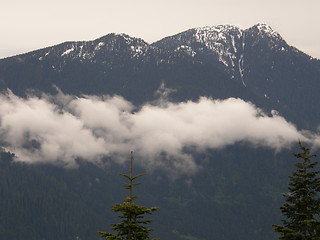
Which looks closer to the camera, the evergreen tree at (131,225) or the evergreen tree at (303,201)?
the evergreen tree at (131,225)

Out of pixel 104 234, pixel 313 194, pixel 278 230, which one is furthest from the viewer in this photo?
pixel 313 194

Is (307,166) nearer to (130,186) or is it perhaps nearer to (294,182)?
(294,182)

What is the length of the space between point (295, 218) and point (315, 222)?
3.89m

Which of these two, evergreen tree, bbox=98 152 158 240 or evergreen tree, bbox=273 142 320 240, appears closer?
evergreen tree, bbox=98 152 158 240

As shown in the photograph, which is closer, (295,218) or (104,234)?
(104,234)

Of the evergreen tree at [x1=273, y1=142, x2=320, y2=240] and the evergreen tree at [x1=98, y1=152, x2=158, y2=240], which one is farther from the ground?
the evergreen tree at [x1=273, y1=142, x2=320, y2=240]

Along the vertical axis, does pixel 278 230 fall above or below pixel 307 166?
below

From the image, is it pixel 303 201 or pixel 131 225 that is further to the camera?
pixel 303 201

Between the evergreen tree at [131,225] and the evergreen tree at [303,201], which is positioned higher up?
the evergreen tree at [303,201]

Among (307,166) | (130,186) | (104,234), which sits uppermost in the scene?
(307,166)

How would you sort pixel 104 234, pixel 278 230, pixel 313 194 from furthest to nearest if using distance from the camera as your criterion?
pixel 313 194 → pixel 278 230 → pixel 104 234

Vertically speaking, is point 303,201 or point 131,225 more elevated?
point 303,201

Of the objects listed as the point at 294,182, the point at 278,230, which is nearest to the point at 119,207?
A: the point at 278,230

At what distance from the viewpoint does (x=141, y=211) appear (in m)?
40.1
